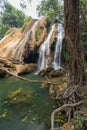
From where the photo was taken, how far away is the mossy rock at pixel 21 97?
26.0ft

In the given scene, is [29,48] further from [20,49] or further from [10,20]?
[10,20]

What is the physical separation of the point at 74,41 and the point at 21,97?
13.2 ft

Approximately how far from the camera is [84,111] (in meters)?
4.64

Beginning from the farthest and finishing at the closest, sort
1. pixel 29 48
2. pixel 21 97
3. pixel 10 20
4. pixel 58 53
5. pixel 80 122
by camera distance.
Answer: pixel 10 20
pixel 29 48
pixel 58 53
pixel 21 97
pixel 80 122

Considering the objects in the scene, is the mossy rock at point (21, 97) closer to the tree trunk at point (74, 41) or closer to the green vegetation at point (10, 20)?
the tree trunk at point (74, 41)

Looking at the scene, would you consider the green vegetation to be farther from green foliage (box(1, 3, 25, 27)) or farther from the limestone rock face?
the limestone rock face

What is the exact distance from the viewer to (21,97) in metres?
8.41

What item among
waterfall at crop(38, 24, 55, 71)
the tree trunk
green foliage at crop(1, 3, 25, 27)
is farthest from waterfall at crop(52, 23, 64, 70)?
green foliage at crop(1, 3, 25, 27)

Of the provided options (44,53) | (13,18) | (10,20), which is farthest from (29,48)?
(10,20)

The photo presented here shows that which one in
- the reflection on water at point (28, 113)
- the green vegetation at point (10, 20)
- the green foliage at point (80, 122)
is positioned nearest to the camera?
the green foliage at point (80, 122)

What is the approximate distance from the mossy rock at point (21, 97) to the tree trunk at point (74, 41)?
287 centimetres

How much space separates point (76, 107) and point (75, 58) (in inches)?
54.7

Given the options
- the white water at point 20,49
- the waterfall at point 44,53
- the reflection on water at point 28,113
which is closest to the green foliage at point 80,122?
the reflection on water at point 28,113

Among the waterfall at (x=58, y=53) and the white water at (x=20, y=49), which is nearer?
the waterfall at (x=58, y=53)
